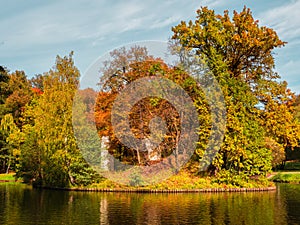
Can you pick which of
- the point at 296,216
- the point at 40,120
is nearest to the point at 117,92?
the point at 40,120

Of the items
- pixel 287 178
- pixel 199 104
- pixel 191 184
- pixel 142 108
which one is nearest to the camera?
pixel 191 184

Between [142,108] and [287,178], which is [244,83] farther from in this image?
[287,178]

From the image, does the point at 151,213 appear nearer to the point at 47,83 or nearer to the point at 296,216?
the point at 296,216

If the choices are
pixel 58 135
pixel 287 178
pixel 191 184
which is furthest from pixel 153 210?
pixel 287 178

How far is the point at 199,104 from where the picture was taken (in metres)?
33.2

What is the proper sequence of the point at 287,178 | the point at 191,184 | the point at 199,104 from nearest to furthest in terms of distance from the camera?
the point at 191,184, the point at 199,104, the point at 287,178

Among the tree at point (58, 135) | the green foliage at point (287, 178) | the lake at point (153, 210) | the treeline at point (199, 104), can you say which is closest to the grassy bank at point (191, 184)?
the treeline at point (199, 104)

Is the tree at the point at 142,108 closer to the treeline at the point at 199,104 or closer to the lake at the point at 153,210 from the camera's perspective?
the treeline at the point at 199,104

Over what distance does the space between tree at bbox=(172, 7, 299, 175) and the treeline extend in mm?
76

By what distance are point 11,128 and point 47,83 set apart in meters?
15.9

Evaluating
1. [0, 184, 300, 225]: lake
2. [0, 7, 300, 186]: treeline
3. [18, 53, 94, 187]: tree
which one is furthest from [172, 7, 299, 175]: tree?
[18, 53, 94, 187]: tree

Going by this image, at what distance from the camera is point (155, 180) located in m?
31.4

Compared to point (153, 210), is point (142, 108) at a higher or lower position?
higher

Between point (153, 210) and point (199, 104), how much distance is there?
14.3 metres
